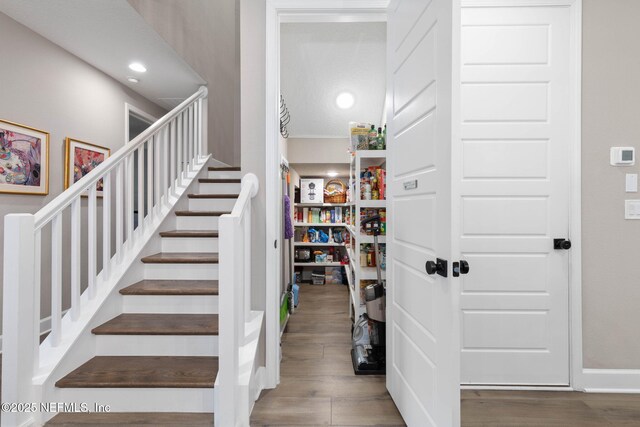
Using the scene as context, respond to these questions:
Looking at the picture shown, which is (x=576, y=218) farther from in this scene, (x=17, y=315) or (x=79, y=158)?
(x=79, y=158)

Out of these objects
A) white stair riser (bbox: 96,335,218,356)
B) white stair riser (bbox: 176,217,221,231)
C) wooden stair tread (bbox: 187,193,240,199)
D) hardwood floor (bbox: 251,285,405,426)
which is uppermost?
wooden stair tread (bbox: 187,193,240,199)

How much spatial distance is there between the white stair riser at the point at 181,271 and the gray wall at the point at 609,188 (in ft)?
8.01

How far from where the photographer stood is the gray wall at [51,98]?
225 centimetres

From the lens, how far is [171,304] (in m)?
1.98

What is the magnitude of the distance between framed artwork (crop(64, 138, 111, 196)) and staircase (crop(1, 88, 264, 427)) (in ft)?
2.33

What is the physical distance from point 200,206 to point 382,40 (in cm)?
270

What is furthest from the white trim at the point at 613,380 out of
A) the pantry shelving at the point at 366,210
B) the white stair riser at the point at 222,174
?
the white stair riser at the point at 222,174

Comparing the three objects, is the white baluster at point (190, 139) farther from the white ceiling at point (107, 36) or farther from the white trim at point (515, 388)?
the white trim at point (515, 388)

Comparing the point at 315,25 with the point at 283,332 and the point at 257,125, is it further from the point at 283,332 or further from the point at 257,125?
the point at 283,332

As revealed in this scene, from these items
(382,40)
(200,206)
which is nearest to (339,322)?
(200,206)

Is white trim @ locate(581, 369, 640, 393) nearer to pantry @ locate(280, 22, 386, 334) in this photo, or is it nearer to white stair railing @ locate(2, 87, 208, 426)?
pantry @ locate(280, 22, 386, 334)

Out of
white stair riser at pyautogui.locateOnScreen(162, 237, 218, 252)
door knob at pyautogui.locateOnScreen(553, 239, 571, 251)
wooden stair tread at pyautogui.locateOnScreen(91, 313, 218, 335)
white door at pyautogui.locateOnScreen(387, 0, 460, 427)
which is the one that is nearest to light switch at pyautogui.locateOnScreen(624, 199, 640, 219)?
door knob at pyautogui.locateOnScreen(553, 239, 571, 251)

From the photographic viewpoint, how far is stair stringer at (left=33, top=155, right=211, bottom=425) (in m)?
1.45

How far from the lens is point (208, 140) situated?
12.5ft
